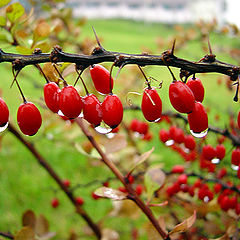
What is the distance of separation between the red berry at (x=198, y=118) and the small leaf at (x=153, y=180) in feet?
1.51

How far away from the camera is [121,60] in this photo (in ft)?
2.67

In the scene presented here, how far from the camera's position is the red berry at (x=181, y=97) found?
2.90ft

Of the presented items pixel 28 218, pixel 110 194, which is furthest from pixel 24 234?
pixel 28 218

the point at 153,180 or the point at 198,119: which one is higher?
the point at 198,119

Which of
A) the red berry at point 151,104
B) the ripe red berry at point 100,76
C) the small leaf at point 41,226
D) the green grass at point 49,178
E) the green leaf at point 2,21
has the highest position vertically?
the green leaf at point 2,21

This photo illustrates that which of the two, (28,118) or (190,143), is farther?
(190,143)

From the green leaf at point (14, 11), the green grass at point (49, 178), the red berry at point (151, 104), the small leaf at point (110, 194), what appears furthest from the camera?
the green grass at point (49, 178)

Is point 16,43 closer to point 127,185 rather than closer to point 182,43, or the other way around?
point 127,185

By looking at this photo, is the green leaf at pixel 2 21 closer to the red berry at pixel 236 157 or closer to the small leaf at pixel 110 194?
the small leaf at pixel 110 194

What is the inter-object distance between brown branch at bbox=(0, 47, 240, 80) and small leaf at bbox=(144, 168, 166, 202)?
642mm

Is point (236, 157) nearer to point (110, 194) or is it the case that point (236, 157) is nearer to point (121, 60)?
point (110, 194)

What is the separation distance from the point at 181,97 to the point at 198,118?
117mm

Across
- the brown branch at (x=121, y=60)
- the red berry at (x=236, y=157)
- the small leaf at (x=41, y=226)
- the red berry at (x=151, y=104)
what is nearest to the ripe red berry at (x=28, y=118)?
the brown branch at (x=121, y=60)

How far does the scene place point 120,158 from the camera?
2873 millimetres
